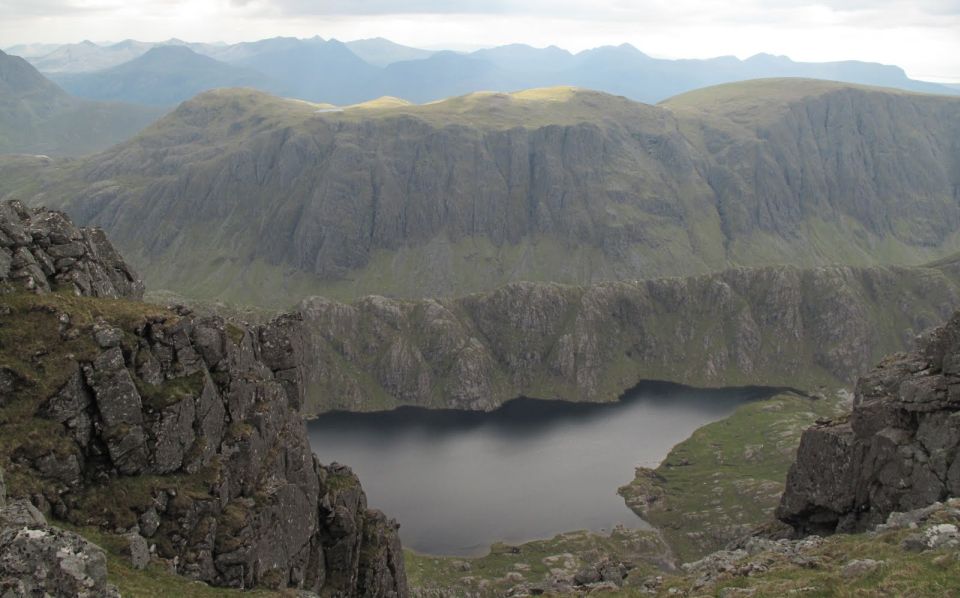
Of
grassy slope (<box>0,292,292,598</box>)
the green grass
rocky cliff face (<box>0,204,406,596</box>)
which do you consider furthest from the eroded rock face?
the green grass

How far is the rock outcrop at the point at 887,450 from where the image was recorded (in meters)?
52.3

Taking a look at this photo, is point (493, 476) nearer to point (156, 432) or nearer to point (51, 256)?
point (51, 256)

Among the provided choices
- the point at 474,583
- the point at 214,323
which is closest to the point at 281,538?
the point at 214,323

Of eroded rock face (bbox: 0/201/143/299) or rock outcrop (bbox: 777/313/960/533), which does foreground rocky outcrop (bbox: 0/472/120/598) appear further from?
rock outcrop (bbox: 777/313/960/533)

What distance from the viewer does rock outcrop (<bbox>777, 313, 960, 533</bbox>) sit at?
172 ft

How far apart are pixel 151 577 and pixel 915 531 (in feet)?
142

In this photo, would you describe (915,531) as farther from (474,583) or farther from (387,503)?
(387,503)

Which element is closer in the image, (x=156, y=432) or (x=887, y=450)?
(x=156, y=432)

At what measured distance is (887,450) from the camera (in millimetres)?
56062

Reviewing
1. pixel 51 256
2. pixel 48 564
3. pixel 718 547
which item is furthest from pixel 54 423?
pixel 718 547

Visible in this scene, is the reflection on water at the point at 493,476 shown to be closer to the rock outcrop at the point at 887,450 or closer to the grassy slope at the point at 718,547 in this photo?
the grassy slope at the point at 718,547

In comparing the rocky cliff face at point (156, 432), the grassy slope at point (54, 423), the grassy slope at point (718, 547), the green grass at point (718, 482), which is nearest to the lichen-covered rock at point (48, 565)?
the grassy slope at point (54, 423)

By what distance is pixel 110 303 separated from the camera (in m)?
52.1

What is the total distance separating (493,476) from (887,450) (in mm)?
109238
